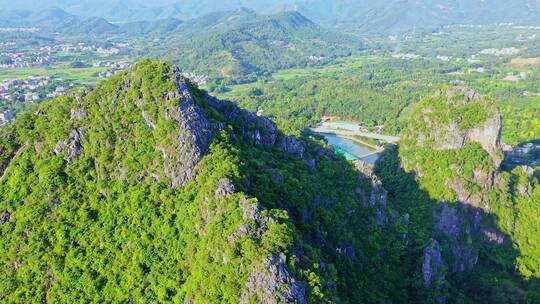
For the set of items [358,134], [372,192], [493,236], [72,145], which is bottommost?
[358,134]

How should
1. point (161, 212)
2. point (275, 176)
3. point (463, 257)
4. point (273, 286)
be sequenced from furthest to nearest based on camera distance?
point (463, 257) < point (275, 176) < point (161, 212) < point (273, 286)

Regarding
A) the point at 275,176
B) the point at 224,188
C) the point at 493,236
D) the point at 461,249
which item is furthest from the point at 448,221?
the point at 224,188

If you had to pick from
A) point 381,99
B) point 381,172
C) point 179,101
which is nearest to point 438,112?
point 381,172

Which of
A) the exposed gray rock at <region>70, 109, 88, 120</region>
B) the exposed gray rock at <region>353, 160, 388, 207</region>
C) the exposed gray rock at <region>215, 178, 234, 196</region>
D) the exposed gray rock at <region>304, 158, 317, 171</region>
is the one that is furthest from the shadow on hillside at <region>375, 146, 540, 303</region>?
the exposed gray rock at <region>70, 109, 88, 120</region>

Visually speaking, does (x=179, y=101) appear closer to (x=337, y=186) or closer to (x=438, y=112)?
(x=337, y=186)

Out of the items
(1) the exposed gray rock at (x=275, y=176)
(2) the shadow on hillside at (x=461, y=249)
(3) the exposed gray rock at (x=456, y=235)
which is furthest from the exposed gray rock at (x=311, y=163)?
(3) the exposed gray rock at (x=456, y=235)

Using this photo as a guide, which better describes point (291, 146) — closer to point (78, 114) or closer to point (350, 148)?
point (78, 114)
